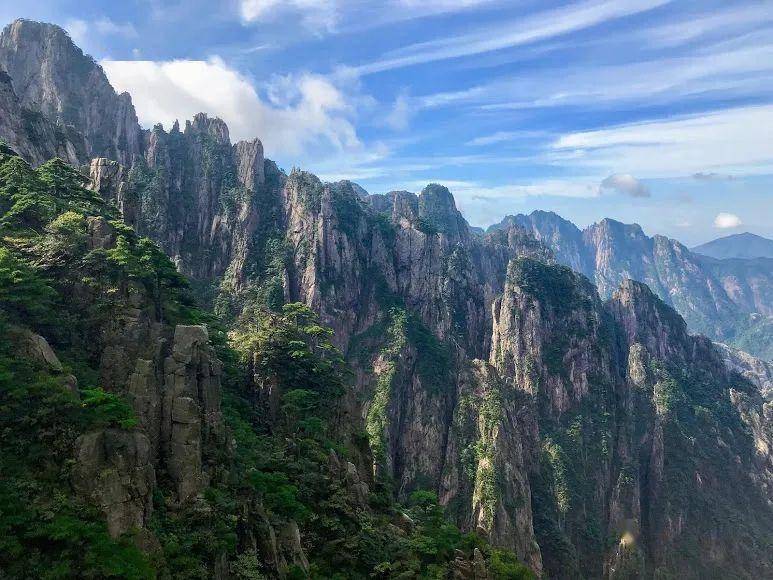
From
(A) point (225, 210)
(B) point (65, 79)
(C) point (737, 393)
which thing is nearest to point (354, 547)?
(A) point (225, 210)

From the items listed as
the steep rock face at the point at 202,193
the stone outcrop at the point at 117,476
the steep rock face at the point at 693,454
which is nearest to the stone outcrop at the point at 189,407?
the stone outcrop at the point at 117,476

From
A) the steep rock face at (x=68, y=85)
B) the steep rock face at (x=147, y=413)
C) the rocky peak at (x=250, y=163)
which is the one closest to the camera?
the steep rock face at (x=147, y=413)

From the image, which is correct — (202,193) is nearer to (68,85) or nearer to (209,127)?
(209,127)

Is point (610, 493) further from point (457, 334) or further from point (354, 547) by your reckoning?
point (354, 547)

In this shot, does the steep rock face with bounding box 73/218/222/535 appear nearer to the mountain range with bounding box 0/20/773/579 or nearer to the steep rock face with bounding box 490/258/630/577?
the mountain range with bounding box 0/20/773/579

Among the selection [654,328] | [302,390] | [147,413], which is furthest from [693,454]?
[147,413]

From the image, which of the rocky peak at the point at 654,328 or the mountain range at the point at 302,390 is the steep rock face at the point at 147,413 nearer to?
the mountain range at the point at 302,390
